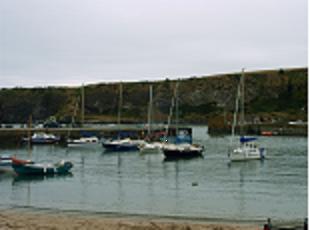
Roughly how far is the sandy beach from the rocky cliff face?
12355 cm

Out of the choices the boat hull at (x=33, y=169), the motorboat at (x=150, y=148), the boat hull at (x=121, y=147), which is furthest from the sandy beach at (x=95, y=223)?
the boat hull at (x=121, y=147)

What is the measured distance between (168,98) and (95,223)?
5498 inches

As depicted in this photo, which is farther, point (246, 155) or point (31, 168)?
point (246, 155)

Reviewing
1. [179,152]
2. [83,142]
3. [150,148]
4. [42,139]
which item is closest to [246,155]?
[179,152]

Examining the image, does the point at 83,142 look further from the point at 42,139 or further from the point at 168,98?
the point at 168,98

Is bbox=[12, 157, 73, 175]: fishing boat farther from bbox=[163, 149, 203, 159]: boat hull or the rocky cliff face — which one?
the rocky cliff face

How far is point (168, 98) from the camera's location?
159 metres

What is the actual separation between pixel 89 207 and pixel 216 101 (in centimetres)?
13763

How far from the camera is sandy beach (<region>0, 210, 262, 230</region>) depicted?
19031mm

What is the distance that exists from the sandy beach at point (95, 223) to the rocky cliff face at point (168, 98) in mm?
123550

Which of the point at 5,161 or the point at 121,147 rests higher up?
the point at 121,147

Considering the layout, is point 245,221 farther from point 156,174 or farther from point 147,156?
point 147,156

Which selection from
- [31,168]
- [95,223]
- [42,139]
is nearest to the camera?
[95,223]

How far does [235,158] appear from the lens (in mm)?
48719
